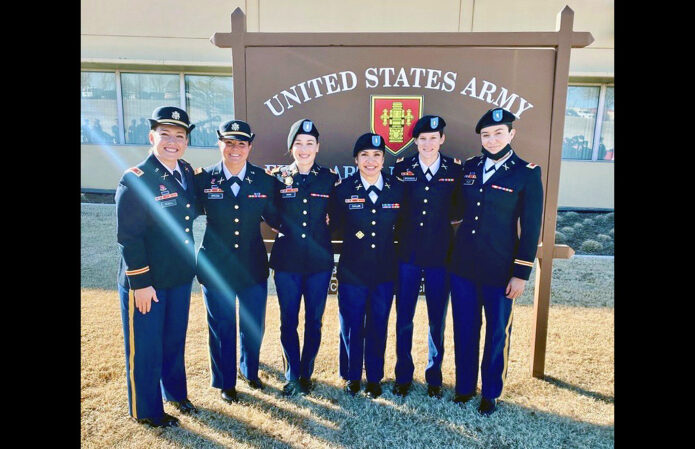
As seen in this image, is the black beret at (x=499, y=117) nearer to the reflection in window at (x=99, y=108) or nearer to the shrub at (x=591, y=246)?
the shrub at (x=591, y=246)

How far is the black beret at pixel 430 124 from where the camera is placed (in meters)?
3.08

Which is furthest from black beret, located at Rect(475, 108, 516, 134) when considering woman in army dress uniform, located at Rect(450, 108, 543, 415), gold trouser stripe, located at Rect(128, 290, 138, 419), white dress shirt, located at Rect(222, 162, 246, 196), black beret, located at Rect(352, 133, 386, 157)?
gold trouser stripe, located at Rect(128, 290, 138, 419)

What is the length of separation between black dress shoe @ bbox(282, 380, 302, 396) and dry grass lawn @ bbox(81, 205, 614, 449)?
0.10m

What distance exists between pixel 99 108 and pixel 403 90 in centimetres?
1067

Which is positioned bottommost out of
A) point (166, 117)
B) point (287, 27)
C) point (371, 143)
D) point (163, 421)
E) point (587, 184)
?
point (163, 421)

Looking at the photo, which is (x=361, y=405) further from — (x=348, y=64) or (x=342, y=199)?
(x=348, y=64)

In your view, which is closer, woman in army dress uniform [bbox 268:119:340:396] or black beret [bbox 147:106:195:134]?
black beret [bbox 147:106:195:134]

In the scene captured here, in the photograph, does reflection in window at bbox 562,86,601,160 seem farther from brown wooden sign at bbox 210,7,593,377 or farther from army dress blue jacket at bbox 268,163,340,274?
army dress blue jacket at bbox 268,163,340,274

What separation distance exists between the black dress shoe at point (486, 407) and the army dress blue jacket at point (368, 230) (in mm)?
1184

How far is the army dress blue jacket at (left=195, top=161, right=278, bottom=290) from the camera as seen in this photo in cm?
305

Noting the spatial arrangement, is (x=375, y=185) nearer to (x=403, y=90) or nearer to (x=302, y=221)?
(x=302, y=221)

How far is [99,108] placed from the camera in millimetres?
11328

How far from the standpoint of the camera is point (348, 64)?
3.65 m

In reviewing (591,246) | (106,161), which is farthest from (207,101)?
(591,246)
